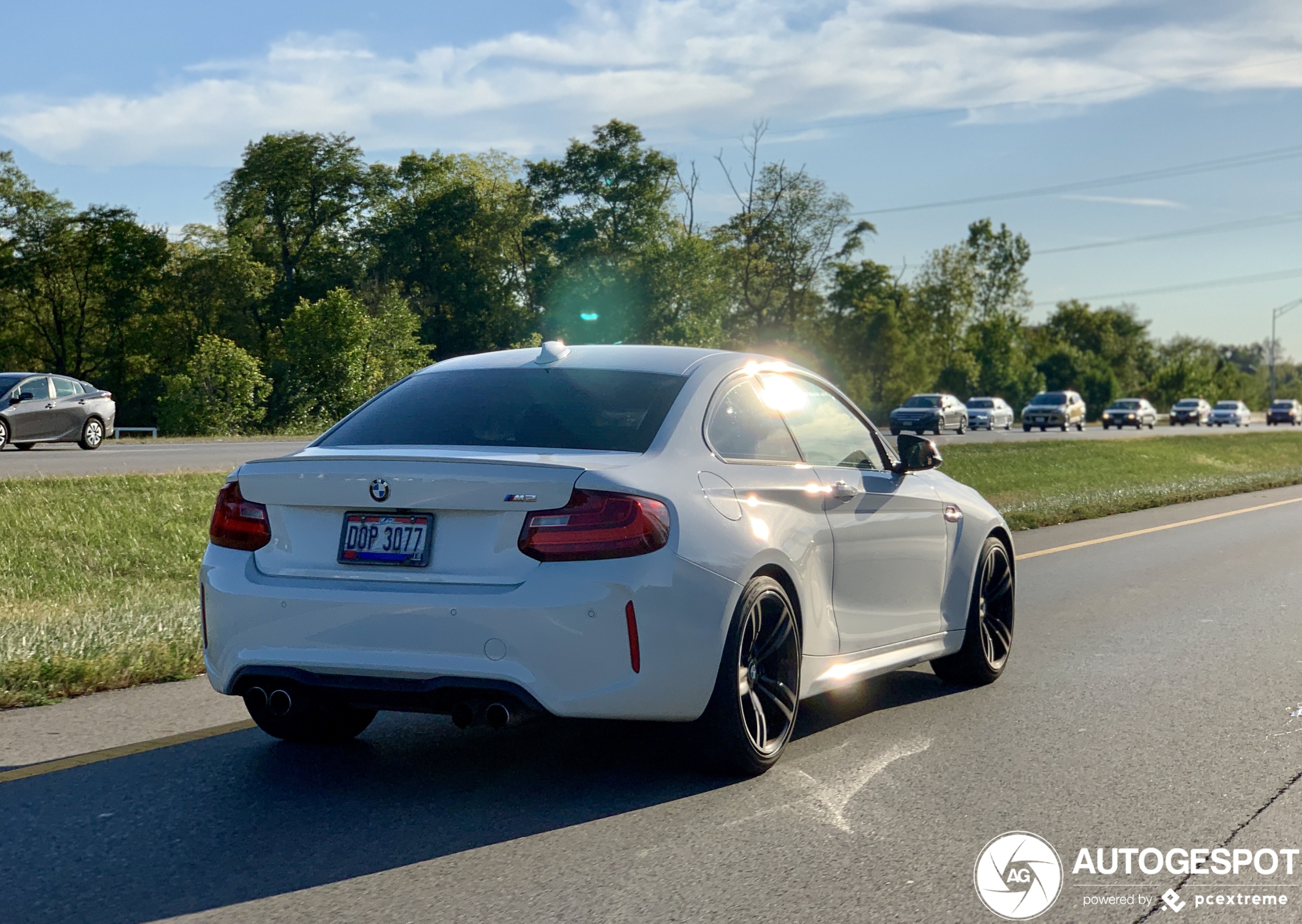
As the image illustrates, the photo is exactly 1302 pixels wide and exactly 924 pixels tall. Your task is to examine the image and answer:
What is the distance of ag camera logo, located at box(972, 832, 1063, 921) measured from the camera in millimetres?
4117

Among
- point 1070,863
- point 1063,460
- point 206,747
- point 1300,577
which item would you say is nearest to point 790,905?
point 1070,863

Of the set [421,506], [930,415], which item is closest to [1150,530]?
[421,506]

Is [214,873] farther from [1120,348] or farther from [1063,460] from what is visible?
[1120,348]

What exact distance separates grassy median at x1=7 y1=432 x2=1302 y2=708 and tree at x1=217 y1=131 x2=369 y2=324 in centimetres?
4752

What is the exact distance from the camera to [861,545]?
6.34 m

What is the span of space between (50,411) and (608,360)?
25.4 metres

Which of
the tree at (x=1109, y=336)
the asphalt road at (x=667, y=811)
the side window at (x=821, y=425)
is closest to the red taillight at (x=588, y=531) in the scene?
the asphalt road at (x=667, y=811)

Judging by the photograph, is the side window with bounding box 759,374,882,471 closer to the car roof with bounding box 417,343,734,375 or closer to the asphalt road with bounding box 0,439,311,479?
the car roof with bounding box 417,343,734,375

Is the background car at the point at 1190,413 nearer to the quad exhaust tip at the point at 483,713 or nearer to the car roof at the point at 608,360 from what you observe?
the car roof at the point at 608,360

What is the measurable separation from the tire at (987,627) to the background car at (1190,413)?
7902cm

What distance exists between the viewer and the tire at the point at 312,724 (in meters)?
6.04

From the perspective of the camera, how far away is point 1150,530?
1736 cm

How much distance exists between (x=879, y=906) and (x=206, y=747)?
3.12 m

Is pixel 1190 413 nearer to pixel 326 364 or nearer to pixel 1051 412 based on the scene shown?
pixel 1051 412
